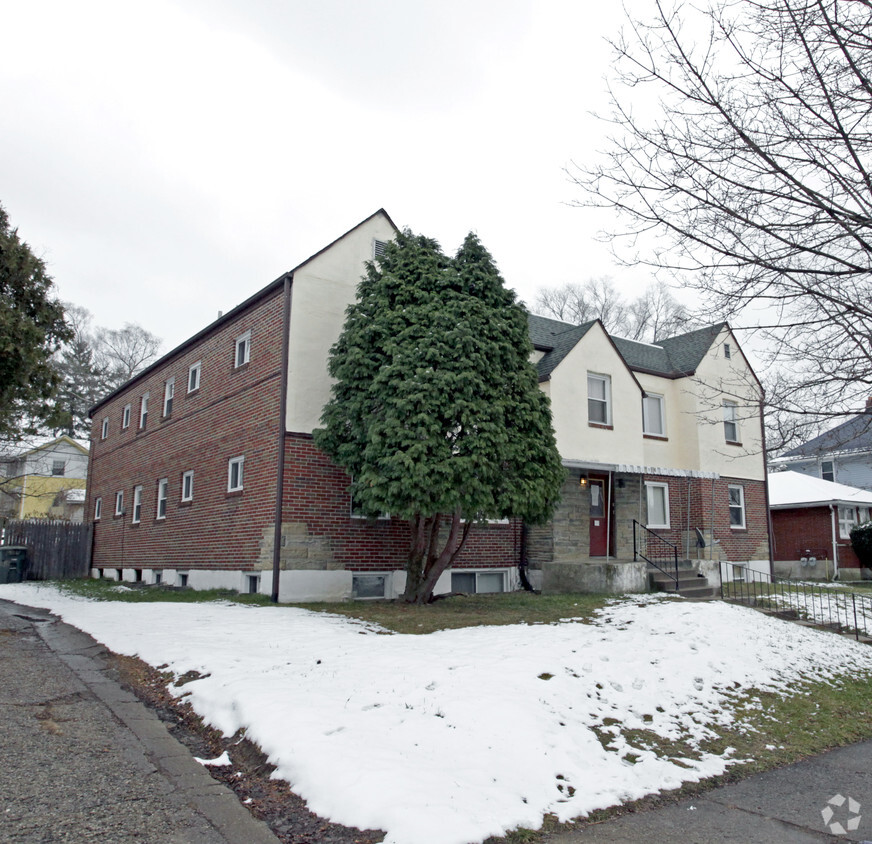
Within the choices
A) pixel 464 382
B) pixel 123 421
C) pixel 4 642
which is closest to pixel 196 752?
pixel 4 642

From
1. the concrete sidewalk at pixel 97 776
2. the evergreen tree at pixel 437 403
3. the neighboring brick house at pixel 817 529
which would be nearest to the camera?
the concrete sidewalk at pixel 97 776

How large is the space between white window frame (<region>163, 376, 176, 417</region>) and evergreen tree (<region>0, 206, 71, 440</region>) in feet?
20.7

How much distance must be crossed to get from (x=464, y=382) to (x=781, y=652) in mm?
5664

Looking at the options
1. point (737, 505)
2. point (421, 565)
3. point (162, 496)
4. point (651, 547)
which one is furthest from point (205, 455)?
point (737, 505)

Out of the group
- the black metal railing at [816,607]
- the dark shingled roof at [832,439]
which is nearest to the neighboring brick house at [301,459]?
the dark shingled roof at [832,439]

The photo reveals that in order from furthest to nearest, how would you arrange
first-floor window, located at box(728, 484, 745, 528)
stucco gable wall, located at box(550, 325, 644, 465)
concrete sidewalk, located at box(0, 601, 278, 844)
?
first-floor window, located at box(728, 484, 745, 528) < stucco gable wall, located at box(550, 325, 644, 465) < concrete sidewalk, located at box(0, 601, 278, 844)

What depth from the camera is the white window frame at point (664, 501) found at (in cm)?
1848

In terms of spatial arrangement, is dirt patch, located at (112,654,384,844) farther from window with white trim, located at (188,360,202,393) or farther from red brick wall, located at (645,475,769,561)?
red brick wall, located at (645,475,769,561)

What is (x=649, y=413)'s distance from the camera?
1973 cm

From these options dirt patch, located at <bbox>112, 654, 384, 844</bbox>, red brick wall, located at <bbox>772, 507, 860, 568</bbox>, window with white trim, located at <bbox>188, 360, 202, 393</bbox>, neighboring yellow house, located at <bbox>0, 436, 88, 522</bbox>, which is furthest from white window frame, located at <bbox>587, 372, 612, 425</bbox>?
neighboring yellow house, located at <bbox>0, 436, 88, 522</bbox>

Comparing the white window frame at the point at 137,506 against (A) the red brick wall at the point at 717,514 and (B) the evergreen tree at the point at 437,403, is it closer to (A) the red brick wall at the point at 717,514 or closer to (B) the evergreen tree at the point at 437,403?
(B) the evergreen tree at the point at 437,403

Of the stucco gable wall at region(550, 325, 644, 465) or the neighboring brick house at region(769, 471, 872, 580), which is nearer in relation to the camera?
the stucco gable wall at region(550, 325, 644, 465)

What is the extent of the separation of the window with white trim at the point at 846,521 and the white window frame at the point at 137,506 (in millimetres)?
22242

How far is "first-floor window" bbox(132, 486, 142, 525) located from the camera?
66.5 feet
